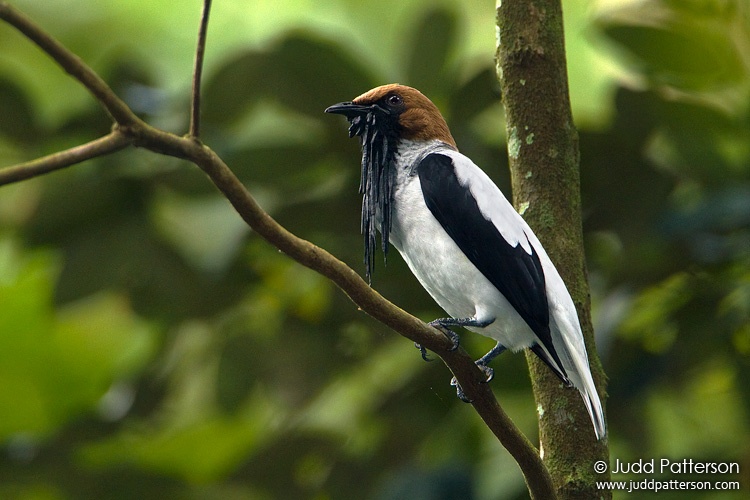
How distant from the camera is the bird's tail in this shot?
1.30 metres

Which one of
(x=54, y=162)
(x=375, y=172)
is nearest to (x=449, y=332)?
(x=375, y=172)

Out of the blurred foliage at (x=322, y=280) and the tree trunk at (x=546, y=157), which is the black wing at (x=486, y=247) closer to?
the tree trunk at (x=546, y=157)

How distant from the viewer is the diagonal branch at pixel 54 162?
0.91 metres

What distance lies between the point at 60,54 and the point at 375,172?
70 centimetres

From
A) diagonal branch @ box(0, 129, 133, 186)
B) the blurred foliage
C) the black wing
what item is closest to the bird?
the black wing

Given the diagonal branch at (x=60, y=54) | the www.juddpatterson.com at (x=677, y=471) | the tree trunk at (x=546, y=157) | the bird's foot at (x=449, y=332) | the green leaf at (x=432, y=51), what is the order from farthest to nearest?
the green leaf at (x=432, y=51), the www.juddpatterson.com at (x=677, y=471), the tree trunk at (x=546, y=157), the bird's foot at (x=449, y=332), the diagonal branch at (x=60, y=54)

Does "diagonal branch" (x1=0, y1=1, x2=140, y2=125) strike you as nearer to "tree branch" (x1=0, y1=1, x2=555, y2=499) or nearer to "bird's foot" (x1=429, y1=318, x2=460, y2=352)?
"tree branch" (x1=0, y1=1, x2=555, y2=499)

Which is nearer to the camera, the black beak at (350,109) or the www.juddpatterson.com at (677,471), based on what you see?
the black beak at (350,109)

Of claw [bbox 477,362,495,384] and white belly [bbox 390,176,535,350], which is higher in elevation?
white belly [bbox 390,176,535,350]

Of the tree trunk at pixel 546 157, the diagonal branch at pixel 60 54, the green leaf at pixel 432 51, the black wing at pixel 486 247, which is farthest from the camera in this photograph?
the green leaf at pixel 432 51

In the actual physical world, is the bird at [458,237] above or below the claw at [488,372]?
above

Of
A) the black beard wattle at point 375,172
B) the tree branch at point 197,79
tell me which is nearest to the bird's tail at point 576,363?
the black beard wattle at point 375,172

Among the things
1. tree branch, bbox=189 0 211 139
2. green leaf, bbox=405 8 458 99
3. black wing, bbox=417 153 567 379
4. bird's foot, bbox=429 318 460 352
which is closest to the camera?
tree branch, bbox=189 0 211 139

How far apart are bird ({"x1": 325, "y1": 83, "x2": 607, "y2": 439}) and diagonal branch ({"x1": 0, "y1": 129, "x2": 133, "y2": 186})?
0.52 meters
